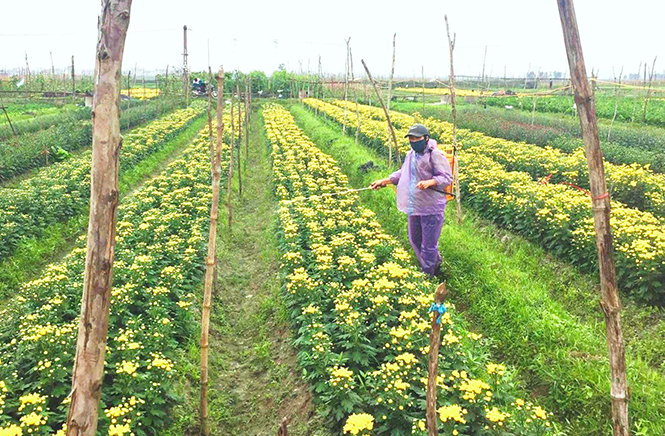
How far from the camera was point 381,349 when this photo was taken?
5129mm

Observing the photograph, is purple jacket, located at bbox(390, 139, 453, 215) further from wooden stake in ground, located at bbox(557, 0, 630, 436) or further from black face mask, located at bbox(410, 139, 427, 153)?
wooden stake in ground, located at bbox(557, 0, 630, 436)

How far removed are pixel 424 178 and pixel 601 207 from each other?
4801 millimetres

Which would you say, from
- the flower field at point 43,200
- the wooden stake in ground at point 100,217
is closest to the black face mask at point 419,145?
the wooden stake in ground at point 100,217

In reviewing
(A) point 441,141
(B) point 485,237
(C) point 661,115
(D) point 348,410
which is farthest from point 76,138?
(C) point 661,115

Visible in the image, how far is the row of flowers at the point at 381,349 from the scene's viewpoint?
12.8ft

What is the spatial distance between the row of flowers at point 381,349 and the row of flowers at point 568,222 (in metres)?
2.63

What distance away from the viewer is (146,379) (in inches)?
179

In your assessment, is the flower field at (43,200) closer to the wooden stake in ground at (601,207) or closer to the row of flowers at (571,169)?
the wooden stake in ground at (601,207)

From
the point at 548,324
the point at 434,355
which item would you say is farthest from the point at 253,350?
the point at 434,355

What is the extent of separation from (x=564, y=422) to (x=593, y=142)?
378 centimetres

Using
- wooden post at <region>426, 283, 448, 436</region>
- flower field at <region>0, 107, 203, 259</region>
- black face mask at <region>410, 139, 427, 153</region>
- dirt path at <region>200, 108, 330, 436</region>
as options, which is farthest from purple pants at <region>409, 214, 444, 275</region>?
flower field at <region>0, 107, 203, 259</region>

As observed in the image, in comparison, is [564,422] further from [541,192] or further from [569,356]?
[541,192]

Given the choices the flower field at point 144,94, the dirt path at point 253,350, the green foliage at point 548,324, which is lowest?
the dirt path at point 253,350

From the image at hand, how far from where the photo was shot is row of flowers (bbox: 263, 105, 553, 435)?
389cm
